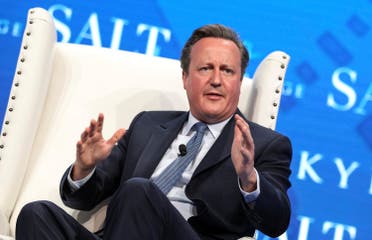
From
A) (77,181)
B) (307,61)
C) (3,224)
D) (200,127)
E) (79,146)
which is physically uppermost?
(307,61)

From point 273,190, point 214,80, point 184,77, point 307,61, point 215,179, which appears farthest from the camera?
point 307,61

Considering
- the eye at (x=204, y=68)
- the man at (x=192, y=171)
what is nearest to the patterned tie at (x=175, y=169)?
the man at (x=192, y=171)

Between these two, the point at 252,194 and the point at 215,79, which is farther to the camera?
the point at 215,79

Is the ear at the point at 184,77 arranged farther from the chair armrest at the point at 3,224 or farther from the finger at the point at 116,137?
the chair armrest at the point at 3,224

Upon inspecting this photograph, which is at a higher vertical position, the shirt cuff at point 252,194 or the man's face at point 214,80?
the man's face at point 214,80

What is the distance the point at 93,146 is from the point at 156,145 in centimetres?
26

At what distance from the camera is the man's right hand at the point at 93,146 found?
1.92m

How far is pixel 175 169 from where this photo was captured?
2.05 m

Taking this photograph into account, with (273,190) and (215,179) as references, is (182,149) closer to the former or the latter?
(215,179)

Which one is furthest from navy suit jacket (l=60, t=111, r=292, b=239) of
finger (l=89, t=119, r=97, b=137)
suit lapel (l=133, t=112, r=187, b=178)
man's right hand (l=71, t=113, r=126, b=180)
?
finger (l=89, t=119, r=97, b=137)

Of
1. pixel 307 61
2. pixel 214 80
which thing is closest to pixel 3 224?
pixel 214 80

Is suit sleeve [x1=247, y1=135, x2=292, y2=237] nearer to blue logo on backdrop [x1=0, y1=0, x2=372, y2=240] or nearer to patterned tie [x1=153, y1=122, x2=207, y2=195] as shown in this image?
patterned tie [x1=153, y1=122, x2=207, y2=195]

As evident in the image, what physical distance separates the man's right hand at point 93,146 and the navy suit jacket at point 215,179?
0.33 ft

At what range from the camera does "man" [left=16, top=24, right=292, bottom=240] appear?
5.69ft
